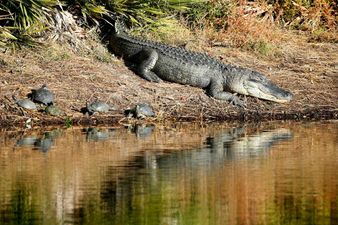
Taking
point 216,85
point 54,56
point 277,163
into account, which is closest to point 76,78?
point 54,56

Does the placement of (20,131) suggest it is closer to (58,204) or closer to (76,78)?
(76,78)

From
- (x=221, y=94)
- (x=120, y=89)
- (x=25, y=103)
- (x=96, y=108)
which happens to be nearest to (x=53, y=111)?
(x=25, y=103)

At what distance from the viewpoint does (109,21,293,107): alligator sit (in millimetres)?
17516

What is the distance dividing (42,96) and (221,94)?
120 inches

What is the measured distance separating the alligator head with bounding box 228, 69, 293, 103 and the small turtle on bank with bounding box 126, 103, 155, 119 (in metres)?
2.04

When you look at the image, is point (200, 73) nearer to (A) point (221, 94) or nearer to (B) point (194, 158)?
(A) point (221, 94)

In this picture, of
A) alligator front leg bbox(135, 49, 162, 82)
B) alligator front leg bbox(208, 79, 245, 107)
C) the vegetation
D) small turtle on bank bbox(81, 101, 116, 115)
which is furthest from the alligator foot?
the vegetation

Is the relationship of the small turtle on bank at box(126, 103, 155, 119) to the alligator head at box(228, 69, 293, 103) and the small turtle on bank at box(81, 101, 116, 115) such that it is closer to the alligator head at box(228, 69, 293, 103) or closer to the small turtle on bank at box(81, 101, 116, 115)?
the small turtle on bank at box(81, 101, 116, 115)

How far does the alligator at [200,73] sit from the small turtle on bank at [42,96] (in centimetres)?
220

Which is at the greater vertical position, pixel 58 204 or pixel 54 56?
pixel 54 56

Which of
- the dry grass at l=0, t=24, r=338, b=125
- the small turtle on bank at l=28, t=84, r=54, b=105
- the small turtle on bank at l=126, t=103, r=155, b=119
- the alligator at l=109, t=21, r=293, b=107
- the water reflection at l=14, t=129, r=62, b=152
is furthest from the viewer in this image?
the alligator at l=109, t=21, r=293, b=107

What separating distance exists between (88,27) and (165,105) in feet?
10.5

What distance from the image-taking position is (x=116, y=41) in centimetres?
1873

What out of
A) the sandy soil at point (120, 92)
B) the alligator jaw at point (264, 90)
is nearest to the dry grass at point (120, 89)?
the sandy soil at point (120, 92)
